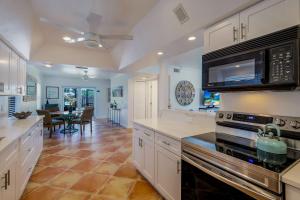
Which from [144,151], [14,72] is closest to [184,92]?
[144,151]

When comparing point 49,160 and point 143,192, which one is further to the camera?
point 49,160

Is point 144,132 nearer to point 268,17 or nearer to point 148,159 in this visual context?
point 148,159

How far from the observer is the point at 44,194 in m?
2.18

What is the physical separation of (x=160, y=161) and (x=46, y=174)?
6.86 ft

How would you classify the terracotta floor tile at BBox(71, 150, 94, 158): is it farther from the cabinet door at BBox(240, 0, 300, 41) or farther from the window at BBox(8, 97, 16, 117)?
the cabinet door at BBox(240, 0, 300, 41)

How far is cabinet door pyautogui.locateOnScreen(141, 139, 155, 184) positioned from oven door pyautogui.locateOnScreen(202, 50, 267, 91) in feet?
3.80

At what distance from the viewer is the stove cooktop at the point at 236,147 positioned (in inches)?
41.4

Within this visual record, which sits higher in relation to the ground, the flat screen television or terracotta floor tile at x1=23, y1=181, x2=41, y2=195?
the flat screen television

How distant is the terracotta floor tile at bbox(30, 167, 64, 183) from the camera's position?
100 inches

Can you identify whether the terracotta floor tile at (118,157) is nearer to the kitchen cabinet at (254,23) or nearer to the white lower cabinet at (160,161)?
the white lower cabinet at (160,161)

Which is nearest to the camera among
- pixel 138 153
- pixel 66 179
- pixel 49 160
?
pixel 66 179

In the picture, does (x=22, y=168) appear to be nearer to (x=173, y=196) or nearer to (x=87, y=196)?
(x=87, y=196)

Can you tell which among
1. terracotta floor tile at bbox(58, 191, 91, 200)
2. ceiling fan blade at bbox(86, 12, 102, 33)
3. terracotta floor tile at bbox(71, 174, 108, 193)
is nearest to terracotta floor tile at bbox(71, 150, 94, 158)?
terracotta floor tile at bbox(71, 174, 108, 193)

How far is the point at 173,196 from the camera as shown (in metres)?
1.81
